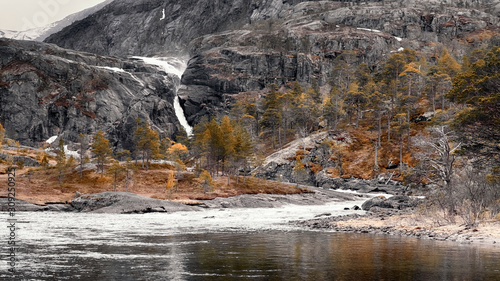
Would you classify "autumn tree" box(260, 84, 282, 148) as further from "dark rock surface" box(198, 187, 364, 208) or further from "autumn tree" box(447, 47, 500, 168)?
"autumn tree" box(447, 47, 500, 168)

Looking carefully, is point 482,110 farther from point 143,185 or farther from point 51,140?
point 51,140

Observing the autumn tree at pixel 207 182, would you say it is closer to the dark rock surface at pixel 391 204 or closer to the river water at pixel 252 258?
the dark rock surface at pixel 391 204

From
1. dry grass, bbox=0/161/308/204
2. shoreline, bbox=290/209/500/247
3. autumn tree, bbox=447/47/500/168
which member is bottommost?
shoreline, bbox=290/209/500/247

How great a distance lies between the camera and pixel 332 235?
32.1 metres

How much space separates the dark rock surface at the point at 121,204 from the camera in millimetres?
61713

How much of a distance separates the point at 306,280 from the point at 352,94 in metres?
105

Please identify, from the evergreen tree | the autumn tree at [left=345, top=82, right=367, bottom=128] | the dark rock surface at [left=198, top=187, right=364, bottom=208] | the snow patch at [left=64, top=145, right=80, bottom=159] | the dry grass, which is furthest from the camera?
the snow patch at [left=64, top=145, right=80, bottom=159]

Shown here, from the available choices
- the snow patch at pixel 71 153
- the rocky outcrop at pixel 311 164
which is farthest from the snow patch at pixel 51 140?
the rocky outcrop at pixel 311 164

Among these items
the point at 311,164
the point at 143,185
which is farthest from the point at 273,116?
the point at 143,185

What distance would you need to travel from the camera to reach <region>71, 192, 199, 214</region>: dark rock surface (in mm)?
61713

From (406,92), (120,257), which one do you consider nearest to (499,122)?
(120,257)

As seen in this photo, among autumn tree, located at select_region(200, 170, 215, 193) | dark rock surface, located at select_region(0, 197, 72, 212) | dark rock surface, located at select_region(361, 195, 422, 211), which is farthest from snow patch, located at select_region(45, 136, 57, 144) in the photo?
dark rock surface, located at select_region(361, 195, 422, 211)

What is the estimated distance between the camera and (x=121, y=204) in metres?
63.0

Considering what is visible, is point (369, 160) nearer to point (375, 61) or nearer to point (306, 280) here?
point (306, 280)
